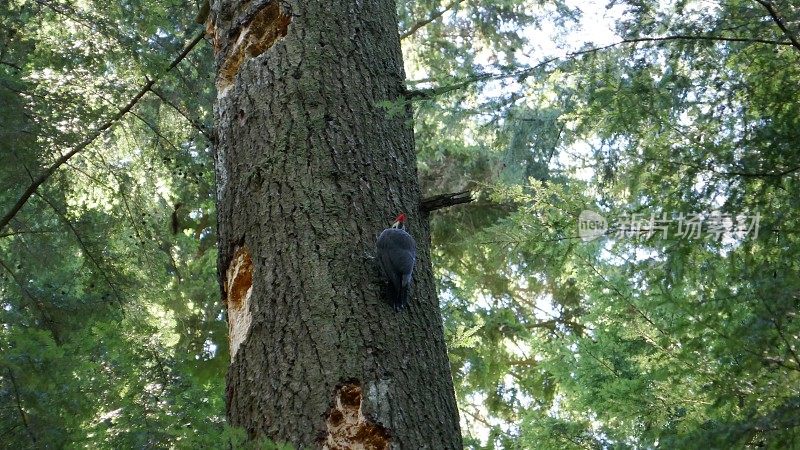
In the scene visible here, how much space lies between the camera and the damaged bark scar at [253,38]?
3.99m

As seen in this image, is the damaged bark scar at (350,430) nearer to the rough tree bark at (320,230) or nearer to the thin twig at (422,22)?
the rough tree bark at (320,230)

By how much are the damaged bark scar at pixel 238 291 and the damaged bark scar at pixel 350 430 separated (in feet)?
2.02

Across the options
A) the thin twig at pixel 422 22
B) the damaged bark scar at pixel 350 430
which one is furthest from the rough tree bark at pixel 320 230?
the thin twig at pixel 422 22

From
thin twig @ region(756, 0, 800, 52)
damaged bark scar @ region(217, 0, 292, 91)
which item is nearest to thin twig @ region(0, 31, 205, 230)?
damaged bark scar @ region(217, 0, 292, 91)

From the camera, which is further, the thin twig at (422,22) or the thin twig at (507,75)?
the thin twig at (422,22)

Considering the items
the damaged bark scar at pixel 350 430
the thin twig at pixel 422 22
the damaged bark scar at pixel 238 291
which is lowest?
the damaged bark scar at pixel 350 430

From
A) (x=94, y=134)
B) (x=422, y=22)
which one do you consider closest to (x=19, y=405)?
(x=94, y=134)

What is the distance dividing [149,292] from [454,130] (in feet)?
15.5

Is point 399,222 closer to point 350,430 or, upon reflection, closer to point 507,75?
point 350,430

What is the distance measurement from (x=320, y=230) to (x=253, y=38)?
3.98ft

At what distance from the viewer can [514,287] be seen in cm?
1288

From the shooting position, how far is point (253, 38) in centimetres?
404

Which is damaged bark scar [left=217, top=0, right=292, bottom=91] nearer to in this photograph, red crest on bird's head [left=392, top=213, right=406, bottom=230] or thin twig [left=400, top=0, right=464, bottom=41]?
red crest on bird's head [left=392, top=213, right=406, bottom=230]

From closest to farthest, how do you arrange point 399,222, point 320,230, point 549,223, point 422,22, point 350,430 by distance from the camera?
1. point 350,430
2. point 320,230
3. point 399,222
4. point 549,223
5. point 422,22
